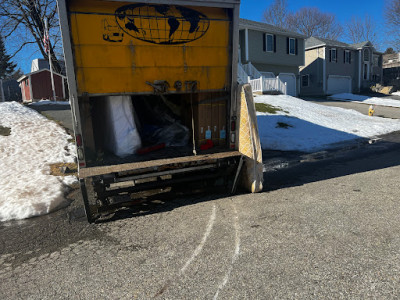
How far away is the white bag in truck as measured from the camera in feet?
17.3

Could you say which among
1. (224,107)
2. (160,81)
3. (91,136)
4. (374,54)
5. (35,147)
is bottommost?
(35,147)

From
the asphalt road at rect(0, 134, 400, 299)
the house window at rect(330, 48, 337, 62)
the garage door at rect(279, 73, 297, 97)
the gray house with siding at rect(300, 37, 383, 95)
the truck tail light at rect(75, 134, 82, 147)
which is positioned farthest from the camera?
the house window at rect(330, 48, 337, 62)

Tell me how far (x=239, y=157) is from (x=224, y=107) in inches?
43.2

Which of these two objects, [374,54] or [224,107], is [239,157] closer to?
[224,107]

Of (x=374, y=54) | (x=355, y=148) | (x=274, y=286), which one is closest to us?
(x=274, y=286)

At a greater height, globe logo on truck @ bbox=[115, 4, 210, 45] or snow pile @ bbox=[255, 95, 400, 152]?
globe logo on truck @ bbox=[115, 4, 210, 45]

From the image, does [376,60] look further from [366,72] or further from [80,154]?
[80,154]

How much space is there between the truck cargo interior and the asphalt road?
1.02 metres

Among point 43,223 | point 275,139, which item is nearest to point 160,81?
point 43,223

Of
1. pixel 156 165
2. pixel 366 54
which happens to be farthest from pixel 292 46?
pixel 156 165

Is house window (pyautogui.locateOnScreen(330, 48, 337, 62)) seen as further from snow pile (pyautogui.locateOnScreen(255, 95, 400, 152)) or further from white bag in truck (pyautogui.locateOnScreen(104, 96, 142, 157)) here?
white bag in truck (pyautogui.locateOnScreen(104, 96, 142, 157))

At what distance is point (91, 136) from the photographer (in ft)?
16.5

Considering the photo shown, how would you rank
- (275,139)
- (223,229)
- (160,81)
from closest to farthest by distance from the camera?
(223,229) < (160,81) < (275,139)

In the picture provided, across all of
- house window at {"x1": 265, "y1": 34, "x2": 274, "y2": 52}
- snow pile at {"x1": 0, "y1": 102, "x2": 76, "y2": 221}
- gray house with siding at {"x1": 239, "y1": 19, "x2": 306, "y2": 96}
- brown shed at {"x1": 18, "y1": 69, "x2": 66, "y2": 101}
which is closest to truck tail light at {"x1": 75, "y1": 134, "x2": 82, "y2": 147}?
snow pile at {"x1": 0, "y1": 102, "x2": 76, "y2": 221}
